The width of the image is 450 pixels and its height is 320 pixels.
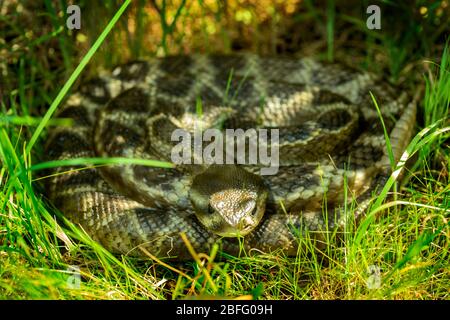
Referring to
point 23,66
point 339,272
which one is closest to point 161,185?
point 339,272

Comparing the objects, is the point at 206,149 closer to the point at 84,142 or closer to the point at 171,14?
the point at 84,142
